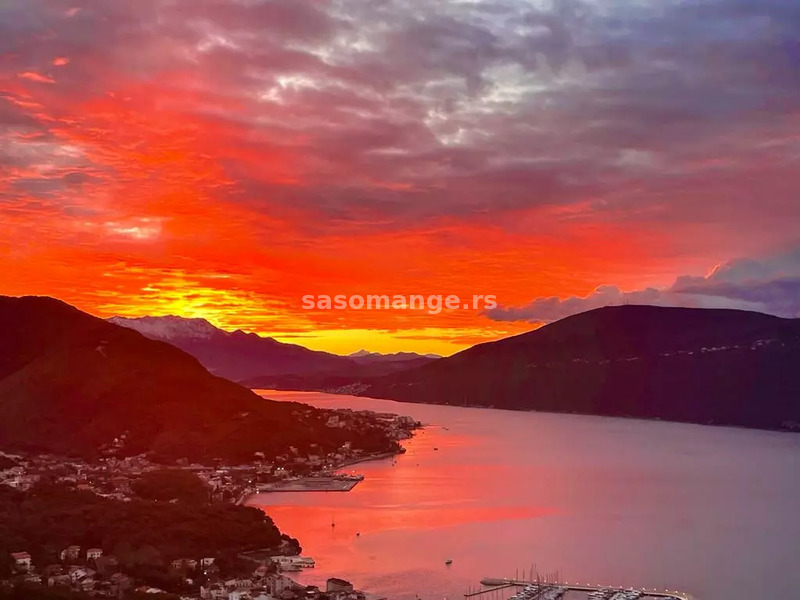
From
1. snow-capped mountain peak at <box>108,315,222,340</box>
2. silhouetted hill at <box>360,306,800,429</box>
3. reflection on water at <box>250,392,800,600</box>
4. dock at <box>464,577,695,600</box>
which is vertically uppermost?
snow-capped mountain peak at <box>108,315,222,340</box>

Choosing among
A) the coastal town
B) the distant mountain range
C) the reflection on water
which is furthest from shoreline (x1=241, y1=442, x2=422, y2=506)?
the distant mountain range

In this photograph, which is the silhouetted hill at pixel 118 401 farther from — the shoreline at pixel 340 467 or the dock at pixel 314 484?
the dock at pixel 314 484

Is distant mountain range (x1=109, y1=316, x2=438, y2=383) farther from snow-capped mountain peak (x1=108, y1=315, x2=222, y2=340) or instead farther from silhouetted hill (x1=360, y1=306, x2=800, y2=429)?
silhouetted hill (x1=360, y1=306, x2=800, y2=429)

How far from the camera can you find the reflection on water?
19.1 metres

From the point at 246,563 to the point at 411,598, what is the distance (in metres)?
3.62

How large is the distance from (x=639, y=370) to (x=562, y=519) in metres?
58.3

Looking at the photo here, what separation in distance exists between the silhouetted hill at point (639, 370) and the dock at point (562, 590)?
51.5 meters

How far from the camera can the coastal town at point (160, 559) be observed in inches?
605

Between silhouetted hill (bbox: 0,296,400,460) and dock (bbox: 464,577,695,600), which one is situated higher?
silhouetted hill (bbox: 0,296,400,460)

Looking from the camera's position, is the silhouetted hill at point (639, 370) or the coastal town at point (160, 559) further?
the silhouetted hill at point (639, 370)

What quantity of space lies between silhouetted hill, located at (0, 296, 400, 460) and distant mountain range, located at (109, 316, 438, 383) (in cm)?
9867

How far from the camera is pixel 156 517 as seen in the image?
2028cm

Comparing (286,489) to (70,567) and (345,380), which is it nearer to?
(70,567)

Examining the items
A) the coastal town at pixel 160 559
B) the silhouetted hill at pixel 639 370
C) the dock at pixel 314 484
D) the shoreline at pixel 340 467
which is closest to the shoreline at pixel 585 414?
the silhouetted hill at pixel 639 370
